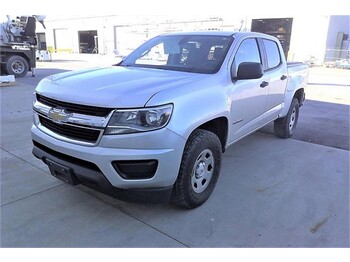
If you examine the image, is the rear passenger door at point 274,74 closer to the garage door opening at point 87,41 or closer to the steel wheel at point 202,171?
the steel wheel at point 202,171

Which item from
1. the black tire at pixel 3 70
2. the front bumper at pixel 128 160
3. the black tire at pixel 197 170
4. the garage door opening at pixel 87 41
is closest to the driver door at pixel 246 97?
the black tire at pixel 197 170

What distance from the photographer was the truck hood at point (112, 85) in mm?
2629

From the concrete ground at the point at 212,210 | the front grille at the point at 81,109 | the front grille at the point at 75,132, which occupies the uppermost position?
the front grille at the point at 81,109

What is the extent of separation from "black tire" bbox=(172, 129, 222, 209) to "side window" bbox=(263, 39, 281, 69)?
2.06 m

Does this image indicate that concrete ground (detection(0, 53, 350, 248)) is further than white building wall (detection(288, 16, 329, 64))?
No

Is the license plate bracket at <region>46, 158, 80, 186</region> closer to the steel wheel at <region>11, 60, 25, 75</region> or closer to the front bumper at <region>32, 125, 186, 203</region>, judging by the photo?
the front bumper at <region>32, 125, 186, 203</region>

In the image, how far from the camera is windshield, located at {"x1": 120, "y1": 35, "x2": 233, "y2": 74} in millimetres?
3670

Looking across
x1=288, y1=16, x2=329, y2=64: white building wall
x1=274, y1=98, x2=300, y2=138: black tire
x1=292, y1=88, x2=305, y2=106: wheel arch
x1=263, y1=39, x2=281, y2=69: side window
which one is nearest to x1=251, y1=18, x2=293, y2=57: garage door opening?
x1=288, y1=16, x2=329, y2=64: white building wall

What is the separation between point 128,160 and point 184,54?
183cm

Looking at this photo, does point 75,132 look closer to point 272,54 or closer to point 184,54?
point 184,54

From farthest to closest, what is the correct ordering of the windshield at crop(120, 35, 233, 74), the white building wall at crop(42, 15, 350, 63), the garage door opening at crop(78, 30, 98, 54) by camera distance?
the garage door opening at crop(78, 30, 98, 54)
the white building wall at crop(42, 15, 350, 63)
the windshield at crop(120, 35, 233, 74)

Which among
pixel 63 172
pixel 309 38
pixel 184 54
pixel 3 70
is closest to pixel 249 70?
pixel 184 54

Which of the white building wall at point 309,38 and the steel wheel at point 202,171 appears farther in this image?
the white building wall at point 309,38

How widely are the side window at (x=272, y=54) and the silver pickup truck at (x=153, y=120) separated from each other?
2.72ft
